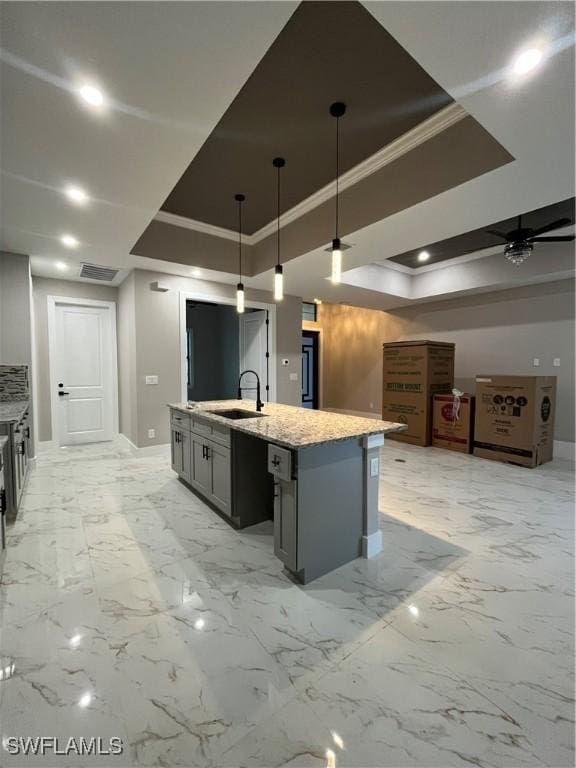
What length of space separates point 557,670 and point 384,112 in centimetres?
343

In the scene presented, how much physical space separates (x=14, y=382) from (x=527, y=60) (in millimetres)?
5191

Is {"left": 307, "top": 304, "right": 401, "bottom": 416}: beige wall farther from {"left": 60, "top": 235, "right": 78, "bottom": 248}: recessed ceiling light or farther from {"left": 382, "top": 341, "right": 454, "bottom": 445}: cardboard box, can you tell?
{"left": 60, "top": 235, "right": 78, "bottom": 248}: recessed ceiling light

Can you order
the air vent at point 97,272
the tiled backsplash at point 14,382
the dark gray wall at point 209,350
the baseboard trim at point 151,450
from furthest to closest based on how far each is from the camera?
1. the dark gray wall at point 209,350
2. the baseboard trim at point 151,450
3. the air vent at point 97,272
4. the tiled backsplash at point 14,382

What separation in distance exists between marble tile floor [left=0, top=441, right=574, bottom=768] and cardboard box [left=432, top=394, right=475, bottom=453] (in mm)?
2367

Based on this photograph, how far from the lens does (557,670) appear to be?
4.85 feet

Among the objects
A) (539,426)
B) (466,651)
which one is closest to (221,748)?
(466,651)

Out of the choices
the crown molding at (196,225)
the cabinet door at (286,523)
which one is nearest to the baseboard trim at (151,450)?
the crown molding at (196,225)

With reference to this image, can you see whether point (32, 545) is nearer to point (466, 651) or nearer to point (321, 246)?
point (466, 651)

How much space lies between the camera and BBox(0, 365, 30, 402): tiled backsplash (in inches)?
152

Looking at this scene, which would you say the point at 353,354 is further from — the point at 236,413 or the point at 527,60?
the point at 527,60

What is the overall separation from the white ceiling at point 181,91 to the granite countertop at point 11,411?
1.82 metres

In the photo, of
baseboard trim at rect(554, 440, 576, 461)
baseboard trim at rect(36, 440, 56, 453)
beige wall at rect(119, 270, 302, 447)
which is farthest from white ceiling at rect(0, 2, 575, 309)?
baseboard trim at rect(554, 440, 576, 461)

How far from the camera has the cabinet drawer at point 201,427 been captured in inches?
117

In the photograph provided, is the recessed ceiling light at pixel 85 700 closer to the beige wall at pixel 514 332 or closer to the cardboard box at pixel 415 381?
the cardboard box at pixel 415 381
